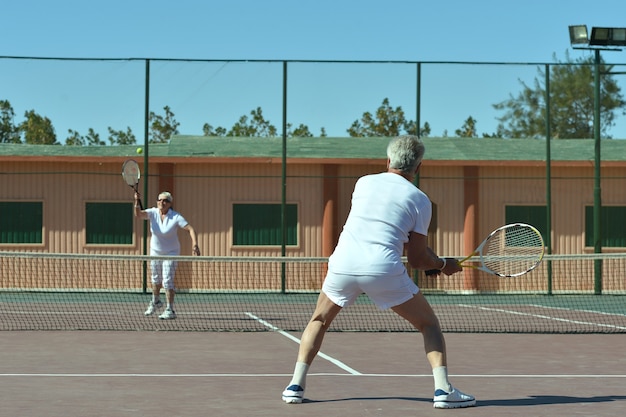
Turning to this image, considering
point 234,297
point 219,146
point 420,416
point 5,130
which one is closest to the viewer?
point 420,416

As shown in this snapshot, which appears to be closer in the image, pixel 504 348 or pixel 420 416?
pixel 420 416

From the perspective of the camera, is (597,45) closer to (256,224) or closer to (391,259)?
(256,224)

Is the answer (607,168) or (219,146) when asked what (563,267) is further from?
(219,146)

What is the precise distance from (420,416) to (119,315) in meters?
10.1

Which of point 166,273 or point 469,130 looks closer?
point 166,273

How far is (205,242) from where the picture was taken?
25.2m

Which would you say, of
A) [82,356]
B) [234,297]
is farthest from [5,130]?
[82,356]

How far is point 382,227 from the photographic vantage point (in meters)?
7.07

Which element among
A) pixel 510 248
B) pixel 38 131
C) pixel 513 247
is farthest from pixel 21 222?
pixel 38 131

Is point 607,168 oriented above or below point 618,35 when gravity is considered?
below

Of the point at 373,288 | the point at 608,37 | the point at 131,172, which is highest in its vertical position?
the point at 608,37

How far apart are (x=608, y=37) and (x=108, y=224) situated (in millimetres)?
10820

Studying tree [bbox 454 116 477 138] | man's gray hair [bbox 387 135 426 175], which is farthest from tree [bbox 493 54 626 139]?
man's gray hair [bbox 387 135 426 175]

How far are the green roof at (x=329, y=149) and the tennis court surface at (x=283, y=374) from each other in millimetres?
12375
